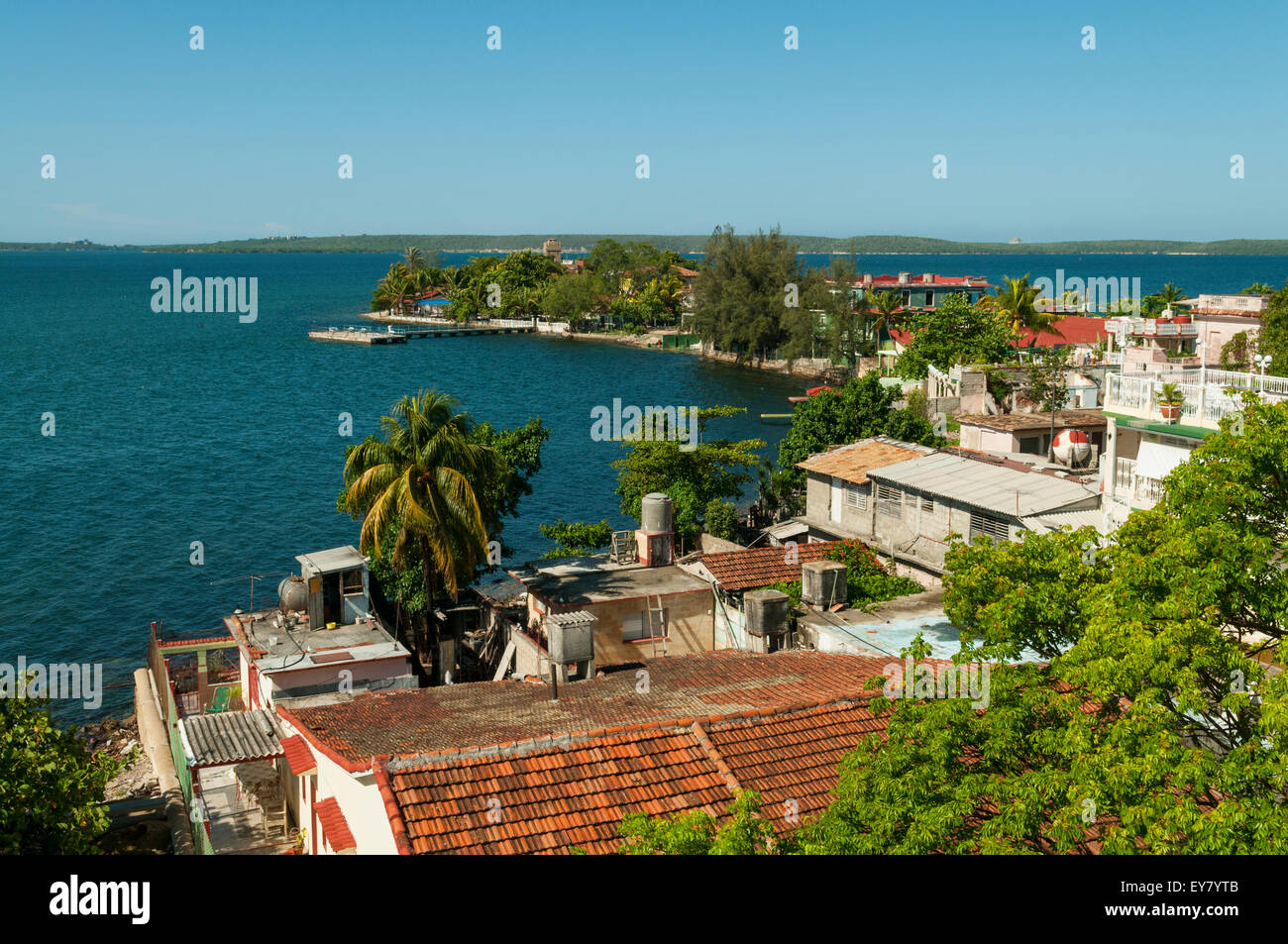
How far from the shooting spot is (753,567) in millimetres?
31891

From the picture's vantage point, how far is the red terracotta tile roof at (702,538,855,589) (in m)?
31.2

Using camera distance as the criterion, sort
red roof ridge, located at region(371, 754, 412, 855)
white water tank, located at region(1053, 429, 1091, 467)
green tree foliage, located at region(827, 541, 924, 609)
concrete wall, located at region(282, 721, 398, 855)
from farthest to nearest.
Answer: white water tank, located at region(1053, 429, 1091, 467) → green tree foliage, located at region(827, 541, 924, 609) → concrete wall, located at region(282, 721, 398, 855) → red roof ridge, located at region(371, 754, 412, 855)

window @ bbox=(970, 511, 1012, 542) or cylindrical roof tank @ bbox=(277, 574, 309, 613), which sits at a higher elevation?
window @ bbox=(970, 511, 1012, 542)

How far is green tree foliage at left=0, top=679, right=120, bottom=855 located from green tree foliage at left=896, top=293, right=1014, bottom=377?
53.5m

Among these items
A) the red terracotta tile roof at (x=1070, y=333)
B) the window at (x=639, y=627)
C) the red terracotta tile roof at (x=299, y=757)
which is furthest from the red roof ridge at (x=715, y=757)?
the red terracotta tile roof at (x=1070, y=333)

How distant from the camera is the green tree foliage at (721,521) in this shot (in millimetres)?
41219

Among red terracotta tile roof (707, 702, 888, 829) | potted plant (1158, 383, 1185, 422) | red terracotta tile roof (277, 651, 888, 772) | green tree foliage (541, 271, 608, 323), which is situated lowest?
red terracotta tile roof (277, 651, 888, 772)

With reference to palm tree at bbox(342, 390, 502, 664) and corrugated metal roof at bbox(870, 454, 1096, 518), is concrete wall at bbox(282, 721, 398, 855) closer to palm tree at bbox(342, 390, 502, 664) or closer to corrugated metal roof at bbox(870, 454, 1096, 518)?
palm tree at bbox(342, 390, 502, 664)

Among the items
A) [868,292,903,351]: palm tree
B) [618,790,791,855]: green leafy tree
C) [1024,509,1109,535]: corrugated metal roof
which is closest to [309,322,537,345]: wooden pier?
[868,292,903,351]: palm tree

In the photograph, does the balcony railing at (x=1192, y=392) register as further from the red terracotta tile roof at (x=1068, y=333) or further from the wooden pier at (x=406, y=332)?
the wooden pier at (x=406, y=332)

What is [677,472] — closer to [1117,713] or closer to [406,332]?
[1117,713]

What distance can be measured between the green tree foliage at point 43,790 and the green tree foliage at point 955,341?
53.5 meters
